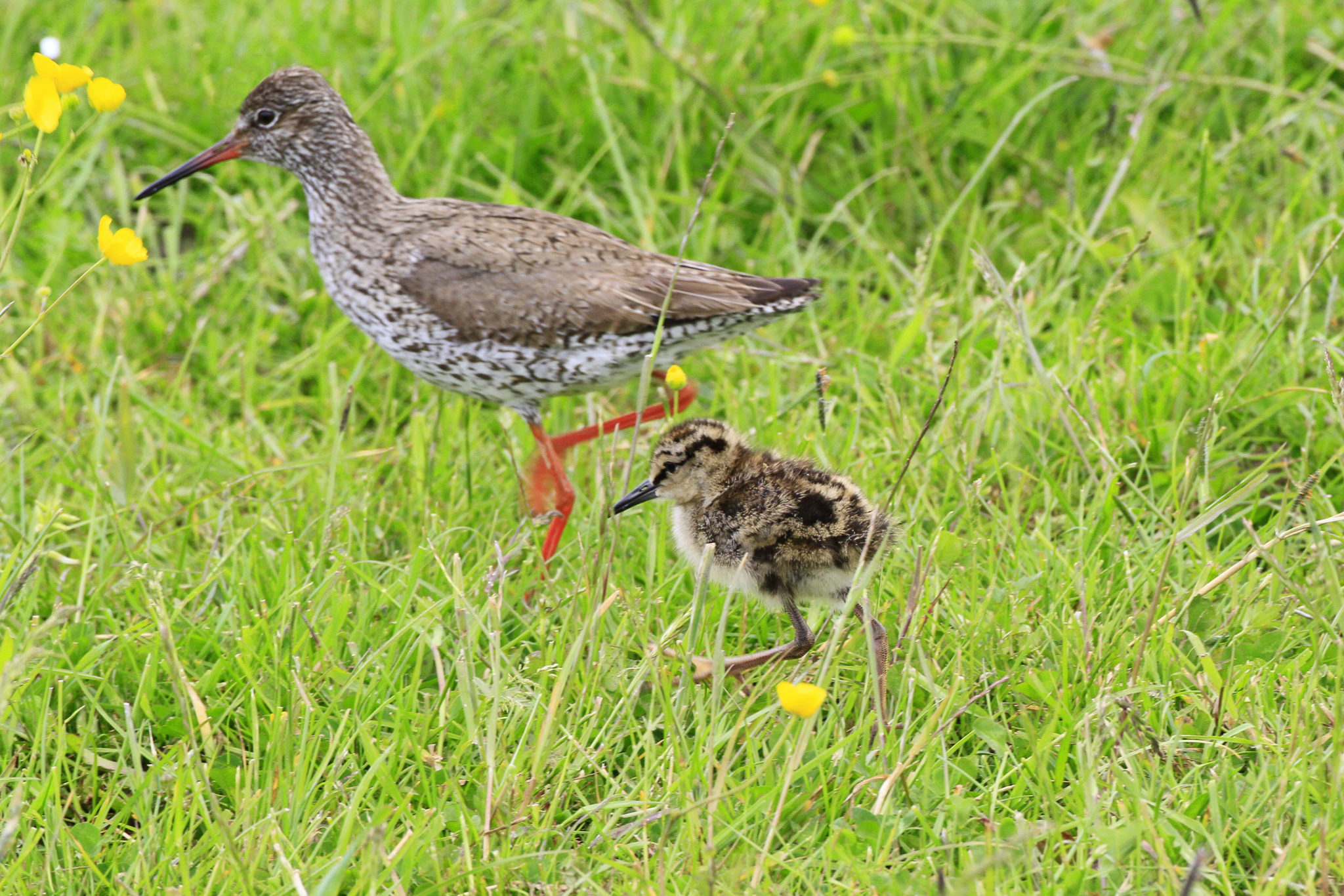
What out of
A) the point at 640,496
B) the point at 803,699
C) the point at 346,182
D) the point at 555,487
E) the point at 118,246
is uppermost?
the point at 118,246

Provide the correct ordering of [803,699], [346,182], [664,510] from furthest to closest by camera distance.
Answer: [346,182], [664,510], [803,699]

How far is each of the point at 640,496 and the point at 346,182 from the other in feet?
7.48

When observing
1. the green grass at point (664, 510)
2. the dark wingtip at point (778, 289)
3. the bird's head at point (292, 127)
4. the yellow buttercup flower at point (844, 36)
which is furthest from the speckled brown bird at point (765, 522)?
the yellow buttercup flower at point (844, 36)

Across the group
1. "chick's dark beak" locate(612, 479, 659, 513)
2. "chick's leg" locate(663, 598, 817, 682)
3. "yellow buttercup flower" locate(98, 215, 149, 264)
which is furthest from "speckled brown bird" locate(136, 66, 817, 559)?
"yellow buttercup flower" locate(98, 215, 149, 264)

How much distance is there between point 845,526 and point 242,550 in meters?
2.26

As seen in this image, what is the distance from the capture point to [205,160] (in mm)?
6020

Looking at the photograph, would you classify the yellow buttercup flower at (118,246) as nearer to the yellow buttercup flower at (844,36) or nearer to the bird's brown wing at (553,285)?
the bird's brown wing at (553,285)

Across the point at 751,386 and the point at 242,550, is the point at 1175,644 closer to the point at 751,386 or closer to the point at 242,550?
the point at 751,386

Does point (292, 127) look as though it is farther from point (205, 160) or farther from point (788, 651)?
point (788, 651)

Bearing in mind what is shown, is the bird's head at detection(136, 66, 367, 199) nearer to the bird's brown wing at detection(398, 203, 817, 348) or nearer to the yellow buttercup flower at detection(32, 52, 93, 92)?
the bird's brown wing at detection(398, 203, 817, 348)

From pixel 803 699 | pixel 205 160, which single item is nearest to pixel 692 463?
pixel 803 699

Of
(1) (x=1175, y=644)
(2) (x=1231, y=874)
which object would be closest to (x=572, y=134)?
(1) (x=1175, y=644)

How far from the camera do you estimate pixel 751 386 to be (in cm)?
598

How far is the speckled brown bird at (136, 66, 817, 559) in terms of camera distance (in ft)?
17.0
